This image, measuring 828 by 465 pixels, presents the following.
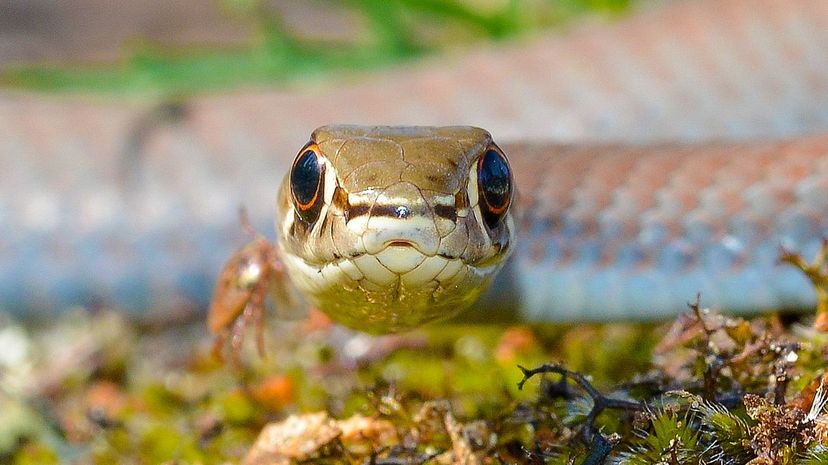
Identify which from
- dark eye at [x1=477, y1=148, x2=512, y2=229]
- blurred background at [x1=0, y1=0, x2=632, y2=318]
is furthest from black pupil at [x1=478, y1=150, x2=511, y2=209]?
blurred background at [x1=0, y1=0, x2=632, y2=318]

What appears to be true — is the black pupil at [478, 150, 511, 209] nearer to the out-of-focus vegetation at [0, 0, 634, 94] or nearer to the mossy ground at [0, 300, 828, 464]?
the mossy ground at [0, 300, 828, 464]

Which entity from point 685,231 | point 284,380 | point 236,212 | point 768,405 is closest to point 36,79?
point 236,212

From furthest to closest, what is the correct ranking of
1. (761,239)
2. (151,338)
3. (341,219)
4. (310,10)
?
(310,10)
(151,338)
(761,239)
(341,219)

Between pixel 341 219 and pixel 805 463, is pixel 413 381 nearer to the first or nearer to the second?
pixel 341 219

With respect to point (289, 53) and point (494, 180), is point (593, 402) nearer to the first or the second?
point (494, 180)

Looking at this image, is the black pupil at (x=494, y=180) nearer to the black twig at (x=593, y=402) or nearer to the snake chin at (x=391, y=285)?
the snake chin at (x=391, y=285)

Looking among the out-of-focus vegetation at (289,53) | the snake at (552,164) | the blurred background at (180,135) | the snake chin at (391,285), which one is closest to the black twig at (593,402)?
the snake chin at (391,285)

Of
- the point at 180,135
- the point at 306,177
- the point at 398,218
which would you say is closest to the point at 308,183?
the point at 306,177
